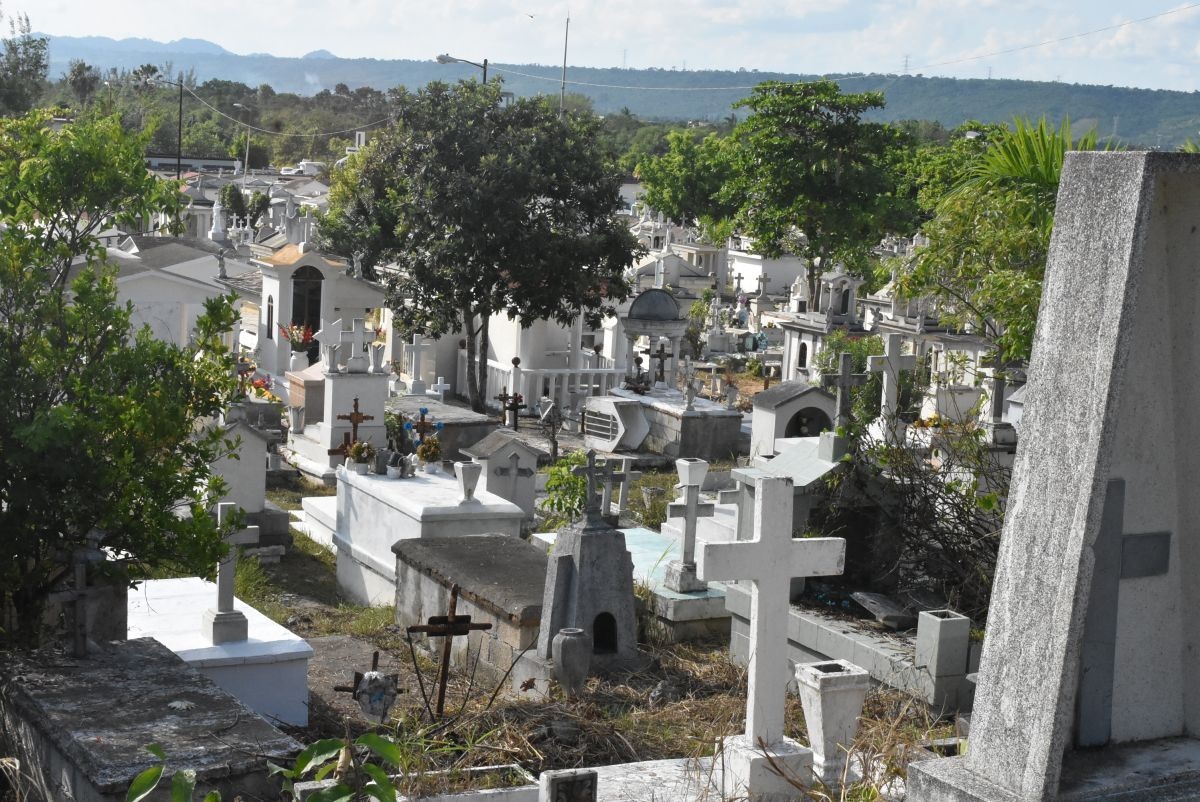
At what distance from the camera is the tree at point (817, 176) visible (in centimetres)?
3488

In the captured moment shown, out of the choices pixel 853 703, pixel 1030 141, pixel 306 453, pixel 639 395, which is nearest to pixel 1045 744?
pixel 853 703

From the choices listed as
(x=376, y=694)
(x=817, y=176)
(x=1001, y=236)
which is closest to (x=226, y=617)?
(x=376, y=694)

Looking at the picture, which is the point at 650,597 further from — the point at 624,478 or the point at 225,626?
the point at 225,626

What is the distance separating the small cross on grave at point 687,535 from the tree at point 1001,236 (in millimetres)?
1958

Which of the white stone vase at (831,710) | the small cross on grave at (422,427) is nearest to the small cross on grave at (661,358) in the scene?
the small cross on grave at (422,427)

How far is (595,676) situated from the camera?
26.1 feet

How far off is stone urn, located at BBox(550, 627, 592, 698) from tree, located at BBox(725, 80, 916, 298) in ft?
92.1

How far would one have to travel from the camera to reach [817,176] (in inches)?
1387

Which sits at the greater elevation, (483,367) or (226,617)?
(226,617)

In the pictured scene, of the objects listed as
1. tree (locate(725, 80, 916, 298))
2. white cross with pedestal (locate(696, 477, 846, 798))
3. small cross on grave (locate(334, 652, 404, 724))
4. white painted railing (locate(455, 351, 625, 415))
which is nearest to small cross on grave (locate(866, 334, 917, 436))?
white cross with pedestal (locate(696, 477, 846, 798))

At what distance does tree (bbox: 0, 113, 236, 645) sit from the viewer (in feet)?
20.0

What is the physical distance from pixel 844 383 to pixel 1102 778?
5.57 meters

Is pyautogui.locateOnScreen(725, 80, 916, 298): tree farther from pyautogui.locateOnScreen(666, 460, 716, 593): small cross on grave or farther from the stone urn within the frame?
the stone urn

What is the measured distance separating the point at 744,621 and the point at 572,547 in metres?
1.04
